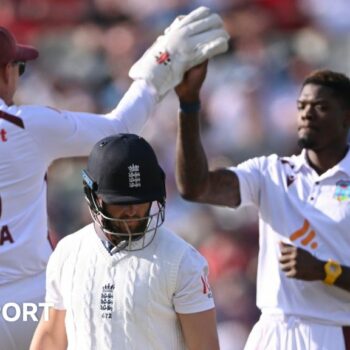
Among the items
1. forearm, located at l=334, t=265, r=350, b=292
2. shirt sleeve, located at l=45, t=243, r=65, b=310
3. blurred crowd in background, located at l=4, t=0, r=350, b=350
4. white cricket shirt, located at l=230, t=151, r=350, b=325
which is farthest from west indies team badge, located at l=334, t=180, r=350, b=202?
blurred crowd in background, located at l=4, t=0, r=350, b=350

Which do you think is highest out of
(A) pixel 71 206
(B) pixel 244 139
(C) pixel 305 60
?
(C) pixel 305 60

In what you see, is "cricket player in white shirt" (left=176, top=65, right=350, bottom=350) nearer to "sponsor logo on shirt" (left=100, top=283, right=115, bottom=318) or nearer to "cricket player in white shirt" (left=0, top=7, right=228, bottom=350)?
"cricket player in white shirt" (left=0, top=7, right=228, bottom=350)

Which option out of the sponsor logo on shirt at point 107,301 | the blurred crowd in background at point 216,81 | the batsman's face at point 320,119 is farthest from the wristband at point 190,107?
the blurred crowd in background at point 216,81

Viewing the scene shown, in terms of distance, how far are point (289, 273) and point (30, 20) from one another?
5.25 meters

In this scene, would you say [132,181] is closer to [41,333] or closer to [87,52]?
[41,333]

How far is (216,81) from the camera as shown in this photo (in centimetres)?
761

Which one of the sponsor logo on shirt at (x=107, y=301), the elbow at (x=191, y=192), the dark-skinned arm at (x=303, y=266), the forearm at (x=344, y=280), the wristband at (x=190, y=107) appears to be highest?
the wristband at (x=190, y=107)

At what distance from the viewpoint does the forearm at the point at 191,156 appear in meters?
4.09

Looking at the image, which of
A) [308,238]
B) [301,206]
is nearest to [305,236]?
[308,238]

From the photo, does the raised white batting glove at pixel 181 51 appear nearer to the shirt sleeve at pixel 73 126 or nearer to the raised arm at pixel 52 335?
the shirt sleeve at pixel 73 126

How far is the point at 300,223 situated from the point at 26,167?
1.18 meters

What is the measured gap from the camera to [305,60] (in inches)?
292

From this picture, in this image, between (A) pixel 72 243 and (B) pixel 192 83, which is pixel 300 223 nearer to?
(B) pixel 192 83

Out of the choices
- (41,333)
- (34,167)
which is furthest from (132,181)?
(34,167)
